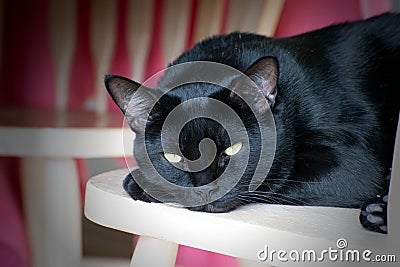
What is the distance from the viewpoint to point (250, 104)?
0.72 m

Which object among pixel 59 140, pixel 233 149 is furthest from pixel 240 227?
pixel 59 140

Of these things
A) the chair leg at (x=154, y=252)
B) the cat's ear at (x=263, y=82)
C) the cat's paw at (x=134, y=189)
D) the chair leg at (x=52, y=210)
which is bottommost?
the chair leg at (x=52, y=210)

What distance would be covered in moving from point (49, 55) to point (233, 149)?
0.76 meters

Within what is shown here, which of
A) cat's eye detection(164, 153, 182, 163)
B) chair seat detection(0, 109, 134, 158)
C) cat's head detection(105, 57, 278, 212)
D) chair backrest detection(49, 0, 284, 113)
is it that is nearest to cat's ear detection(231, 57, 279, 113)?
cat's head detection(105, 57, 278, 212)

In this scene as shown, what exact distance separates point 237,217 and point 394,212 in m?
0.15

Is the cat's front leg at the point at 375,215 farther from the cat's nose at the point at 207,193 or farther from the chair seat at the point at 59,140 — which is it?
the chair seat at the point at 59,140

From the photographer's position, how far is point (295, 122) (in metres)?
0.75

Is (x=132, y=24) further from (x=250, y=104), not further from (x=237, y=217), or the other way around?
(x=237, y=217)

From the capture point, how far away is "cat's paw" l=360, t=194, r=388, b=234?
60cm

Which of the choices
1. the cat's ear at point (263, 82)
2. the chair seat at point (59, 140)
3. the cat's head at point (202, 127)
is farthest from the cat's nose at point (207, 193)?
the chair seat at point (59, 140)

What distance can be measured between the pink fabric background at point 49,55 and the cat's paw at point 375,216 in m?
0.60

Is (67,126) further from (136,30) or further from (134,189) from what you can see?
(136,30)

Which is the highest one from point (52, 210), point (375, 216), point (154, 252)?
point (375, 216)

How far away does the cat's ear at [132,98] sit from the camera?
70 cm
